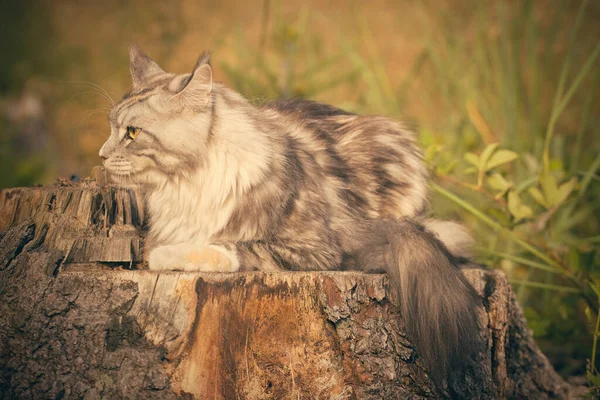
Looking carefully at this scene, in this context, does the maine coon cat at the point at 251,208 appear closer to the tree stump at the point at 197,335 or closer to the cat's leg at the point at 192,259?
the cat's leg at the point at 192,259

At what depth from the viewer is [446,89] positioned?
4320 mm

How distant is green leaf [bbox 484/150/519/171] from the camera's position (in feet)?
9.24

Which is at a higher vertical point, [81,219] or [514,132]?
[514,132]

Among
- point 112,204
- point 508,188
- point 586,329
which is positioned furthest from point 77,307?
point 586,329

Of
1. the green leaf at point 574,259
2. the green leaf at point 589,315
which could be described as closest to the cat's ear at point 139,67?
the green leaf at point 589,315

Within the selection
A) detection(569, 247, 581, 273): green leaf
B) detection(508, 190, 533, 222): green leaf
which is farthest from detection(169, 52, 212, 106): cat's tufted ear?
detection(569, 247, 581, 273): green leaf

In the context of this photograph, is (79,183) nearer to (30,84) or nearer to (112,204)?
(112,204)

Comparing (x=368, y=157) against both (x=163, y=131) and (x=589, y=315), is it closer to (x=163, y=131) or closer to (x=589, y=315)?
(x=163, y=131)

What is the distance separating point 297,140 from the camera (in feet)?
8.61

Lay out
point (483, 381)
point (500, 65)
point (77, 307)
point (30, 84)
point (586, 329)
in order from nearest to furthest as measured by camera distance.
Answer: point (77, 307) → point (483, 381) → point (586, 329) → point (500, 65) → point (30, 84)

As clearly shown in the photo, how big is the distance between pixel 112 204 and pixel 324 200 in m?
0.86

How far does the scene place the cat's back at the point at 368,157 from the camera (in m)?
2.71

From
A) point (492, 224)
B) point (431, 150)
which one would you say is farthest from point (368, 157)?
point (492, 224)

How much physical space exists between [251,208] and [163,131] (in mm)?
454
